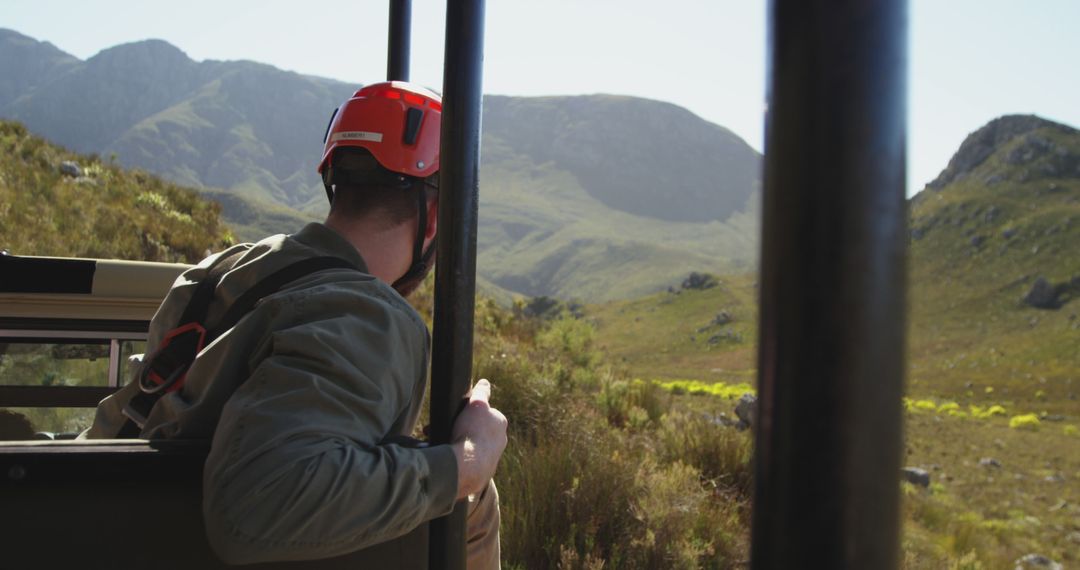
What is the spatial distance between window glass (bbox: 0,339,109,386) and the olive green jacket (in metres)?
1.89

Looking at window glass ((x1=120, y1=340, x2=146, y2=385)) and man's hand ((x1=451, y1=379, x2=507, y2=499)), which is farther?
window glass ((x1=120, y1=340, x2=146, y2=385))

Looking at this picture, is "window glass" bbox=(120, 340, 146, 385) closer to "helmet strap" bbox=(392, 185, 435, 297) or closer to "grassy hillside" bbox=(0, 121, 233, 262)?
"helmet strap" bbox=(392, 185, 435, 297)

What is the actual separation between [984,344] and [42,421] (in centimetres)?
7492

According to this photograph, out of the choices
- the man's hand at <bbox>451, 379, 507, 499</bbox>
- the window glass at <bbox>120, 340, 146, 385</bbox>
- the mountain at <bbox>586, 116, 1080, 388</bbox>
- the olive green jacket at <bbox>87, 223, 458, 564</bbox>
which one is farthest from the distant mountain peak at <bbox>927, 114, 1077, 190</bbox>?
the olive green jacket at <bbox>87, 223, 458, 564</bbox>

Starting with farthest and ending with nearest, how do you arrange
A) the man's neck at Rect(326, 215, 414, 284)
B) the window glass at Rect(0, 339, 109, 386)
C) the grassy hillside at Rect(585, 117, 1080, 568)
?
the grassy hillside at Rect(585, 117, 1080, 568) → the window glass at Rect(0, 339, 109, 386) → the man's neck at Rect(326, 215, 414, 284)

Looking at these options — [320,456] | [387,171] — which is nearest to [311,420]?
[320,456]

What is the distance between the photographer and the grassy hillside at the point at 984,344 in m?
14.1

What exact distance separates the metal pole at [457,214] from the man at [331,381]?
15 centimetres

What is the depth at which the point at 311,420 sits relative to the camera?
1492 mm

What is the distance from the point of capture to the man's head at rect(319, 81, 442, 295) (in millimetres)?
2236

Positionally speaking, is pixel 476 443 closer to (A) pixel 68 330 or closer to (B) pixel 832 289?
(B) pixel 832 289

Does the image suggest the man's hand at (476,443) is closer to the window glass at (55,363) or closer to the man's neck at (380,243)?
the man's neck at (380,243)

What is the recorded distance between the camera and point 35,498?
1309mm

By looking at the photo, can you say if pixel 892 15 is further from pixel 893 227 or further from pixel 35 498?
pixel 35 498
